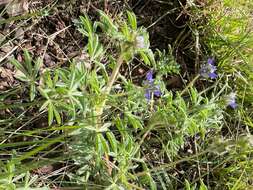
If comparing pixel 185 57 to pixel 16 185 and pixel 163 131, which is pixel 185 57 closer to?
pixel 163 131

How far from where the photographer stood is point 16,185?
1.41 meters

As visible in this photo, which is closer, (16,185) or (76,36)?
(16,185)

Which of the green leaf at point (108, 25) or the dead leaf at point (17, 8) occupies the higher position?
the green leaf at point (108, 25)

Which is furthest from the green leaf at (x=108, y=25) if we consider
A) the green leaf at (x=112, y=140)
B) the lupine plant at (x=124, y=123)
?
the green leaf at (x=112, y=140)

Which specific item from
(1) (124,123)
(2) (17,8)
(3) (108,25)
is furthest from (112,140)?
(2) (17,8)

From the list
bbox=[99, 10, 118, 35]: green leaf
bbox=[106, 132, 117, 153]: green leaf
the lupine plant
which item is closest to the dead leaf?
the lupine plant

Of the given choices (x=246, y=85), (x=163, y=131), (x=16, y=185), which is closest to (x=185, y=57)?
(x=246, y=85)

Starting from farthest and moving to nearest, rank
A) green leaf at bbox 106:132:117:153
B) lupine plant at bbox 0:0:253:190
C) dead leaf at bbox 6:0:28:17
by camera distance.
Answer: dead leaf at bbox 6:0:28:17 → green leaf at bbox 106:132:117:153 → lupine plant at bbox 0:0:253:190

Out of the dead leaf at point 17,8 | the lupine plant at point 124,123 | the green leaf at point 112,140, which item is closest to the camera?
the lupine plant at point 124,123

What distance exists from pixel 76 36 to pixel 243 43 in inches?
25.0

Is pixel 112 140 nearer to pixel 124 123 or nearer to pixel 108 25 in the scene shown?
pixel 124 123

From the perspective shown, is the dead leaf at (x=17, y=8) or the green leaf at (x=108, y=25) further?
the dead leaf at (x=17, y=8)

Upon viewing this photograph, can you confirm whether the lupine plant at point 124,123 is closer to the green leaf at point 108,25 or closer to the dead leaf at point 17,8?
the green leaf at point 108,25

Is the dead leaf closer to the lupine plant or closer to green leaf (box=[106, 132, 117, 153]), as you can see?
the lupine plant
